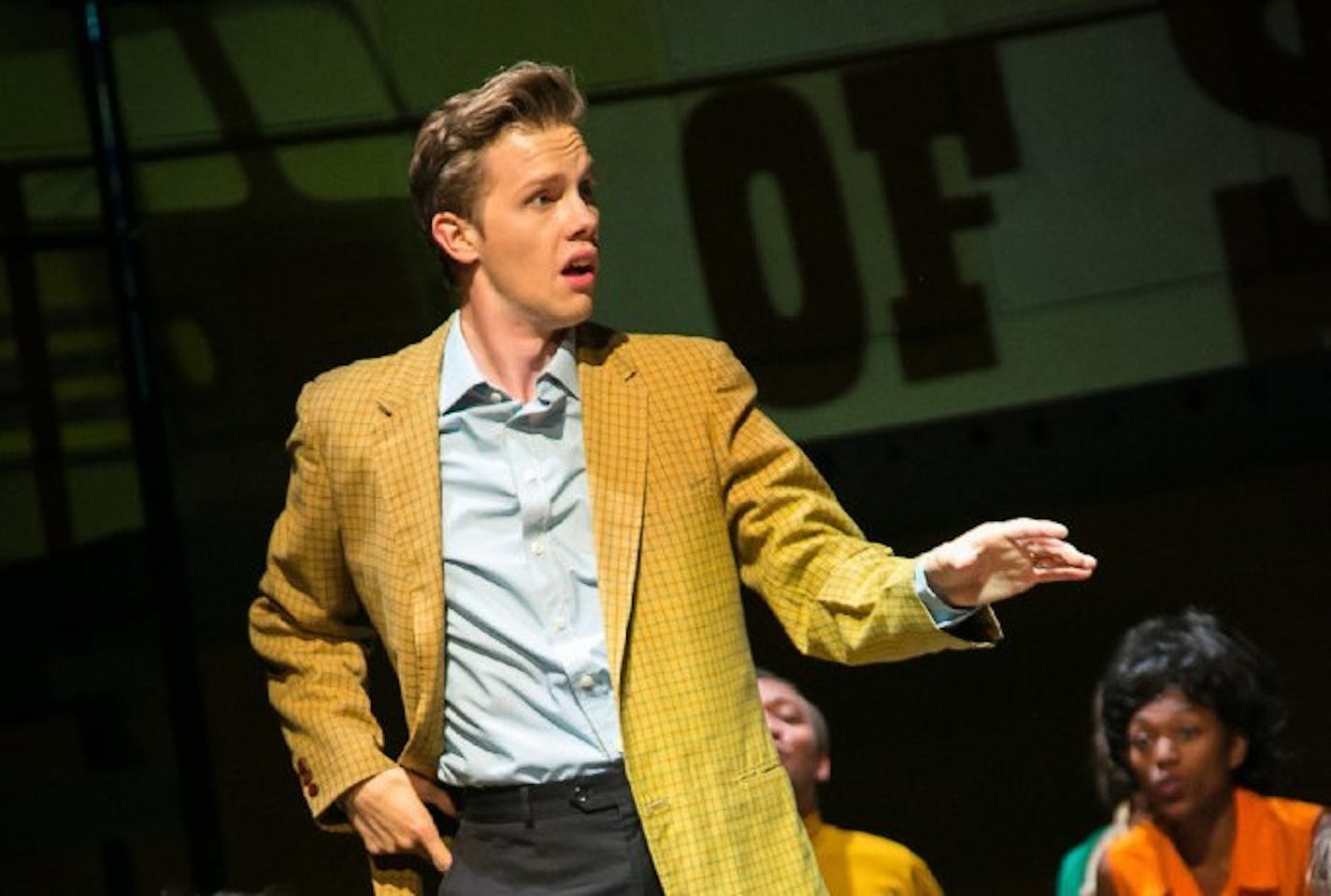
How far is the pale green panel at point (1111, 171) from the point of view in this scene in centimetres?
359

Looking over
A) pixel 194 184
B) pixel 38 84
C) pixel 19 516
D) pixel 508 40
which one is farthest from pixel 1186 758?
pixel 38 84

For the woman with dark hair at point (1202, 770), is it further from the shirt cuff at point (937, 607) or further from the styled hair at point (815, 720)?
the shirt cuff at point (937, 607)

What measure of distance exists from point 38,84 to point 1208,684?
2069mm

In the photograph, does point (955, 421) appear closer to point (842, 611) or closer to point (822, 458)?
point (822, 458)

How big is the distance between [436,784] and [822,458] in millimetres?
Result: 1216

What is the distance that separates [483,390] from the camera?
8.23 feet

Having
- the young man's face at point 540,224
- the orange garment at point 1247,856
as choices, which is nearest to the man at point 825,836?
the orange garment at point 1247,856

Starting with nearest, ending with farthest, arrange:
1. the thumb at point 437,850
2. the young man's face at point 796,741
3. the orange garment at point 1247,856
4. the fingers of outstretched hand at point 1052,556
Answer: the fingers of outstretched hand at point 1052,556, the thumb at point 437,850, the orange garment at point 1247,856, the young man's face at point 796,741

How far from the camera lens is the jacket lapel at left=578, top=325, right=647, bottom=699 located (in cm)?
238

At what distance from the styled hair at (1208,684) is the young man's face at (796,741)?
1.40 feet

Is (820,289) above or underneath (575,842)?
above

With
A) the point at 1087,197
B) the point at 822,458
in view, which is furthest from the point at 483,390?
the point at 1087,197

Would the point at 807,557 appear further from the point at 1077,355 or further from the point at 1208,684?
the point at 1077,355

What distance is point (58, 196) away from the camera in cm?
378
